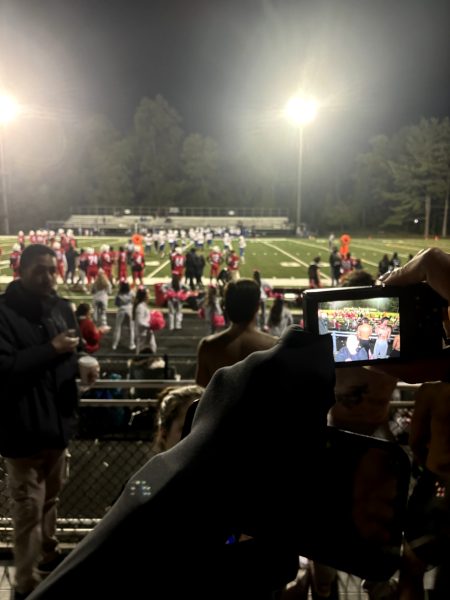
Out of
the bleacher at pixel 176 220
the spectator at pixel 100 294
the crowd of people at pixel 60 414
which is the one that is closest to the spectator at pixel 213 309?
the spectator at pixel 100 294

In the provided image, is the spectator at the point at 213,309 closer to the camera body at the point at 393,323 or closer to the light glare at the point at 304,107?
the light glare at the point at 304,107

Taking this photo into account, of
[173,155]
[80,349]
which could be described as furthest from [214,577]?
[173,155]

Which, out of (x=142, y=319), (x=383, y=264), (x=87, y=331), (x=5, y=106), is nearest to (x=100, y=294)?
(x=142, y=319)

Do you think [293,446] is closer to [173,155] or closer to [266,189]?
[266,189]

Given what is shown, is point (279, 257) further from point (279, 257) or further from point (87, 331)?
point (87, 331)

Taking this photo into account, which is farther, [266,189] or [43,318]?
[266,189]

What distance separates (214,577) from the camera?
427mm

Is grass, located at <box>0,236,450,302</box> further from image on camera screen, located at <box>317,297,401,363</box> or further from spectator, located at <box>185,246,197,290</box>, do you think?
image on camera screen, located at <box>317,297,401,363</box>

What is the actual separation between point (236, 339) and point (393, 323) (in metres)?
1.37

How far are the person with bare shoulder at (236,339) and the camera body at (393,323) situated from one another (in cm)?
130

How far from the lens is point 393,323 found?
1.01 m

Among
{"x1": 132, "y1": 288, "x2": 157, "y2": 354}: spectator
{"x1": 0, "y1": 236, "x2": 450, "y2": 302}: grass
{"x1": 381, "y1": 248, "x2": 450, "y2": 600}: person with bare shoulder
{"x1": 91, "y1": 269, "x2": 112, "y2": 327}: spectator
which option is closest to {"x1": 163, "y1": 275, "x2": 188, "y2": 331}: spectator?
{"x1": 91, "y1": 269, "x2": 112, "y2": 327}: spectator

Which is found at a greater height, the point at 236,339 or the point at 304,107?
the point at 304,107

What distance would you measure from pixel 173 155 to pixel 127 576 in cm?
2171
